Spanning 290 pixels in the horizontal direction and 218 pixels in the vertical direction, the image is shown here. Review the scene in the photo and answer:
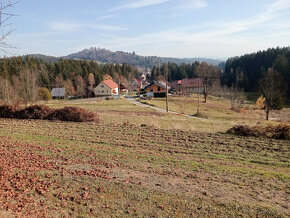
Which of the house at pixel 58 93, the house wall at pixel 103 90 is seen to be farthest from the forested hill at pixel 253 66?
the house at pixel 58 93

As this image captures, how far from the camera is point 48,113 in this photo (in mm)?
23703

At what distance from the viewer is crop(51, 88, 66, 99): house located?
229 feet

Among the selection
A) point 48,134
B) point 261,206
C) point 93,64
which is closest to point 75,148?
point 48,134

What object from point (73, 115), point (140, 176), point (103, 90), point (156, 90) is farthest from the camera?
point (103, 90)

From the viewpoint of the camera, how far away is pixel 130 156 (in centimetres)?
1223

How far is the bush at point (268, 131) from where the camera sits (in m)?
17.8

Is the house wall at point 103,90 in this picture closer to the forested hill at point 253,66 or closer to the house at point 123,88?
the house at point 123,88

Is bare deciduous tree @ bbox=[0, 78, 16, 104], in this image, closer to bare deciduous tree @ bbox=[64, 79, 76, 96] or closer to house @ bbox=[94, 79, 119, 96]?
house @ bbox=[94, 79, 119, 96]

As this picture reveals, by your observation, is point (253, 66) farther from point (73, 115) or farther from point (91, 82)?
point (73, 115)

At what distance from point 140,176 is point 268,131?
47.5 feet

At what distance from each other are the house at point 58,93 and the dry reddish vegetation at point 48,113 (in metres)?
46.6

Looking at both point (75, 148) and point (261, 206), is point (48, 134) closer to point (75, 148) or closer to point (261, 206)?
point (75, 148)

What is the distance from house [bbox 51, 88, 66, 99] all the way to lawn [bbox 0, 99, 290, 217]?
55.9m

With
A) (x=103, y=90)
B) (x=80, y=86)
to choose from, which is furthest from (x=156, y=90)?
(x=80, y=86)
